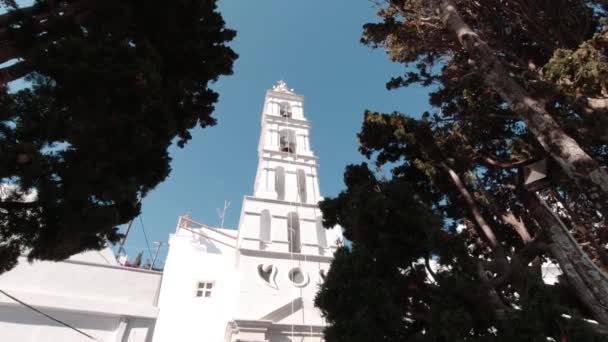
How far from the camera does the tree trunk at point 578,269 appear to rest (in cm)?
404

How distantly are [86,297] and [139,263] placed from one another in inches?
375

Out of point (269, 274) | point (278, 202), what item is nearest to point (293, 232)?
point (278, 202)

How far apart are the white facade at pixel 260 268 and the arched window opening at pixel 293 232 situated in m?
→ 0.04

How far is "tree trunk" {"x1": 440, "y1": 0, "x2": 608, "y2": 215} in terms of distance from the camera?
3987 mm

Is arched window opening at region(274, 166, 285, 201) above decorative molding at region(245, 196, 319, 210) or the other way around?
above

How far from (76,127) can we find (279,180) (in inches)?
478

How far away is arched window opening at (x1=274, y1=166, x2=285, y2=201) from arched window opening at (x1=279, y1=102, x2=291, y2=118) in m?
4.35

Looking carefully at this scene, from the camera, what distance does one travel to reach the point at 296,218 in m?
14.1

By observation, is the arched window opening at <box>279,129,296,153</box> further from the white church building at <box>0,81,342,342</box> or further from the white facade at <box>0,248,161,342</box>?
the white facade at <box>0,248,161,342</box>

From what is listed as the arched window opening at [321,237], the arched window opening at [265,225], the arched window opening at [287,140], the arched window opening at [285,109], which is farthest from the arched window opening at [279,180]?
the arched window opening at [285,109]

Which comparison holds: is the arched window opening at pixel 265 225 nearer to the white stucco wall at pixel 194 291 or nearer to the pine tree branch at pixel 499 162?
the white stucco wall at pixel 194 291

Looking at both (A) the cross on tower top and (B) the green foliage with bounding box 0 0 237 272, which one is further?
(A) the cross on tower top

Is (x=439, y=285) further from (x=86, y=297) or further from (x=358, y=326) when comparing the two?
(x=86, y=297)

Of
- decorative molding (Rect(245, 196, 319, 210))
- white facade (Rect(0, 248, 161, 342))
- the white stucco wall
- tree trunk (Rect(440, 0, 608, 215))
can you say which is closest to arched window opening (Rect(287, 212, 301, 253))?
decorative molding (Rect(245, 196, 319, 210))
